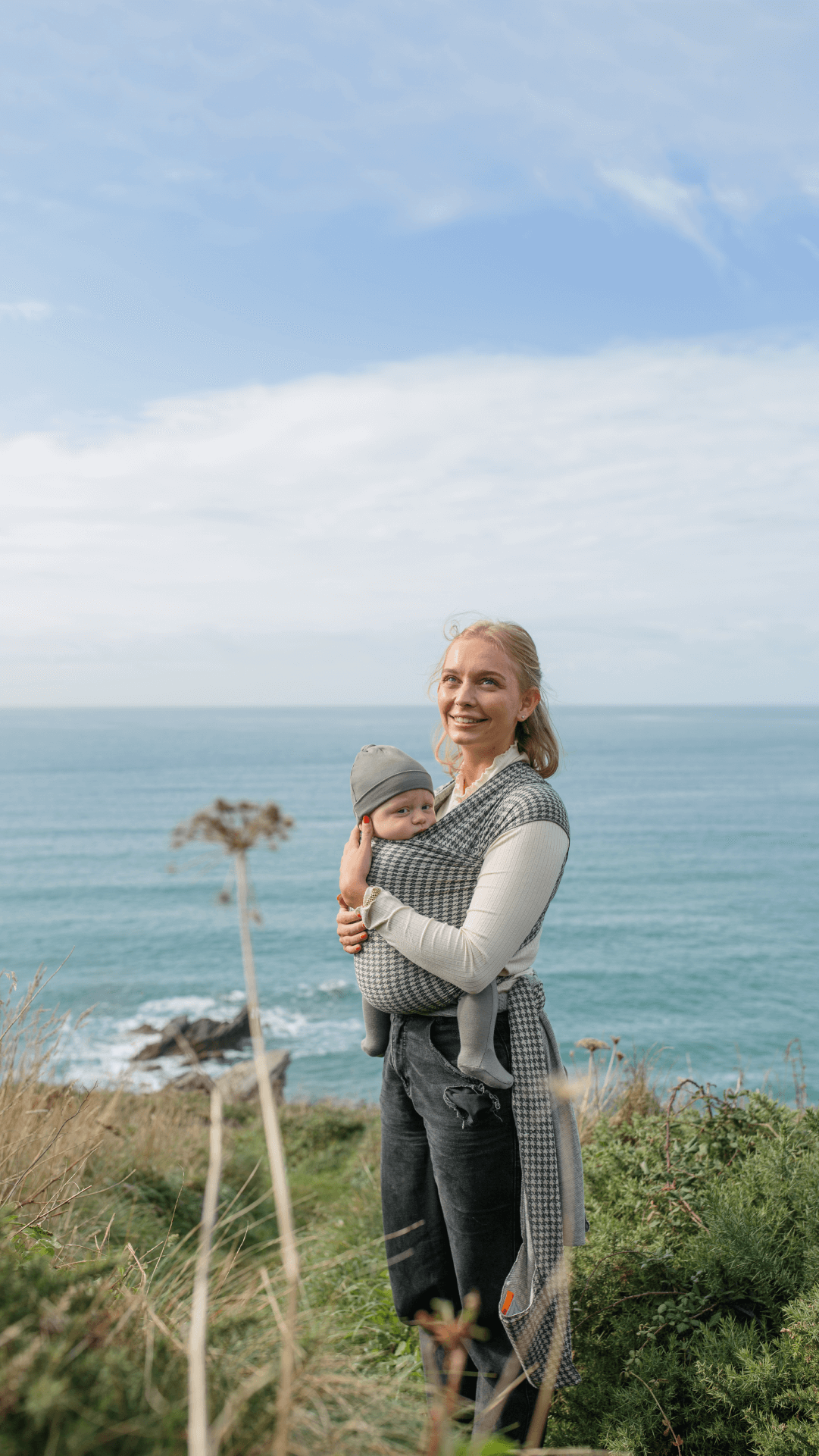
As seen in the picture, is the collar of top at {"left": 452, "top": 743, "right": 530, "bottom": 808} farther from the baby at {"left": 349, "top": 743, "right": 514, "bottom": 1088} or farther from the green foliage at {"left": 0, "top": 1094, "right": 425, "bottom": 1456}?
the green foliage at {"left": 0, "top": 1094, "right": 425, "bottom": 1456}

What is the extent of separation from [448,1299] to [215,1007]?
93.1 feet

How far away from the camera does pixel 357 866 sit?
2717 millimetres

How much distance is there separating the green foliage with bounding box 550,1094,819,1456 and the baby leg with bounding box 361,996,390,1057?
134cm

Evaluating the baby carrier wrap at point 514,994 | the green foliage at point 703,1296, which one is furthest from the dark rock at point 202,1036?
the baby carrier wrap at point 514,994

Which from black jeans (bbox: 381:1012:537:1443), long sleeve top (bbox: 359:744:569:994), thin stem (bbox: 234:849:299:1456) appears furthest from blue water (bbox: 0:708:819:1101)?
black jeans (bbox: 381:1012:537:1443)

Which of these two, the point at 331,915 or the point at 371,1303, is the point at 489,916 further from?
the point at 331,915

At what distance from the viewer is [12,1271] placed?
1317 mm

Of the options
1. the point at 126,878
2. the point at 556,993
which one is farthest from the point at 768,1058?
the point at 126,878

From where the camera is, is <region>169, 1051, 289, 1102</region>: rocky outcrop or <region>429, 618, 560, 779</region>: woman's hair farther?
<region>169, 1051, 289, 1102</region>: rocky outcrop

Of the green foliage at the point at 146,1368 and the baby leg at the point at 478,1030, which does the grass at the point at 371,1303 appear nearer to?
the green foliage at the point at 146,1368

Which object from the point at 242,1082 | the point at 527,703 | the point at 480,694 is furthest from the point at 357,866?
the point at 242,1082

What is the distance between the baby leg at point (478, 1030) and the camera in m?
2.56

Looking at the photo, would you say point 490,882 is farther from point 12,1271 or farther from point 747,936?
point 747,936

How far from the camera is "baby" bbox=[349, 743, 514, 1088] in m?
2.56
